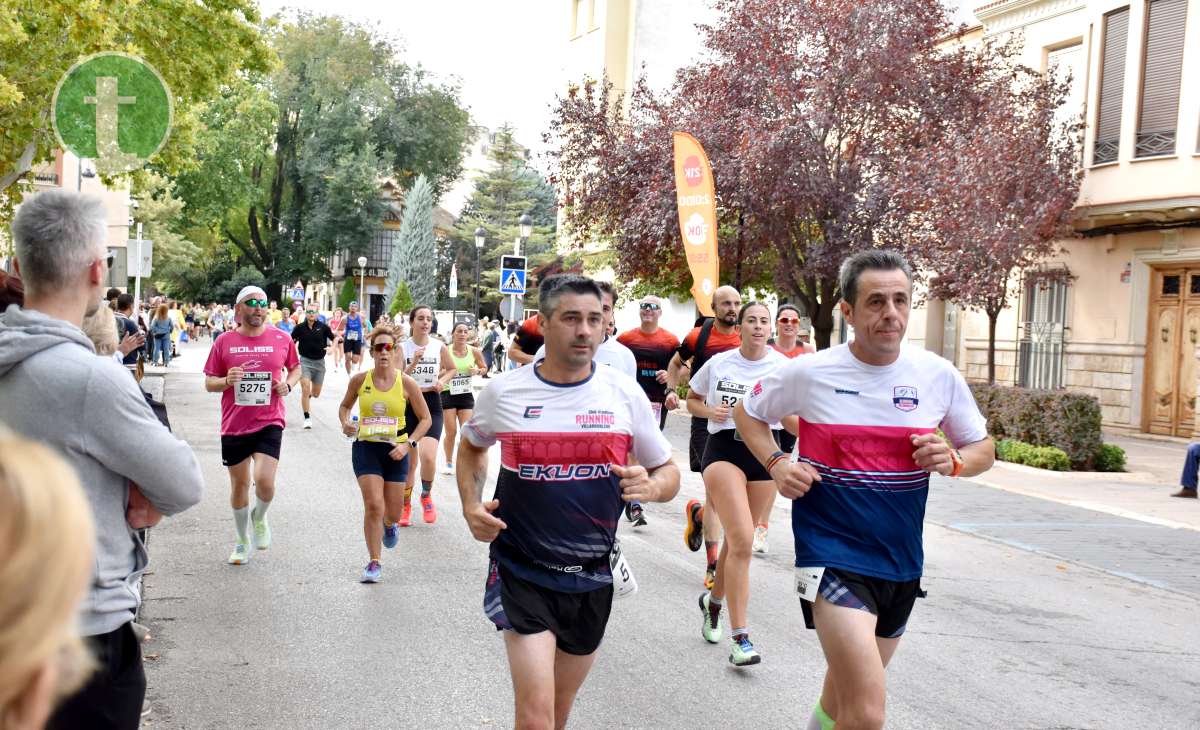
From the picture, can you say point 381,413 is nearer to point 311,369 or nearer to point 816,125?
point 311,369

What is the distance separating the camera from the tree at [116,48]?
53.4ft

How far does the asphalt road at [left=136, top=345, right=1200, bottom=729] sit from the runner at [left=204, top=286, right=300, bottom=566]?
53 cm

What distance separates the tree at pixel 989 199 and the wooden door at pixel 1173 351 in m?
2.23

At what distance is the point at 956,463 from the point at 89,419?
2.98 m

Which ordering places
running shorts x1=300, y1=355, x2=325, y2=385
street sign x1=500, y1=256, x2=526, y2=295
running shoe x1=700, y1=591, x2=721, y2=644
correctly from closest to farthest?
running shoe x1=700, y1=591, x2=721, y2=644 < running shorts x1=300, y1=355, x2=325, y2=385 < street sign x1=500, y1=256, x2=526, y2=295

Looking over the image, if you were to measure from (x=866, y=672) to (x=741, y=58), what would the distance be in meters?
19.0

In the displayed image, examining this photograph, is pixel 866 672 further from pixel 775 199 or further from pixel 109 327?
pixel 775 199

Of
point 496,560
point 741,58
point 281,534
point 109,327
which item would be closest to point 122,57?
point 281,534

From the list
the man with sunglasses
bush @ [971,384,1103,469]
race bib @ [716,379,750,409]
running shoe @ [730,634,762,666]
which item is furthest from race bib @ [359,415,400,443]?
bush @ [971,384,1103,469]

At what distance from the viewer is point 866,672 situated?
157 inches

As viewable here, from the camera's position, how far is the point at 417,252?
7888 centimetres

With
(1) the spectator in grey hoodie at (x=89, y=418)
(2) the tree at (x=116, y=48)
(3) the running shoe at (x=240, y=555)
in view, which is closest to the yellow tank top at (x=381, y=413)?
(3) the running shoe at (x=240, y=555)

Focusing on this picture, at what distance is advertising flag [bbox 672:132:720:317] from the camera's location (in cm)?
1823
